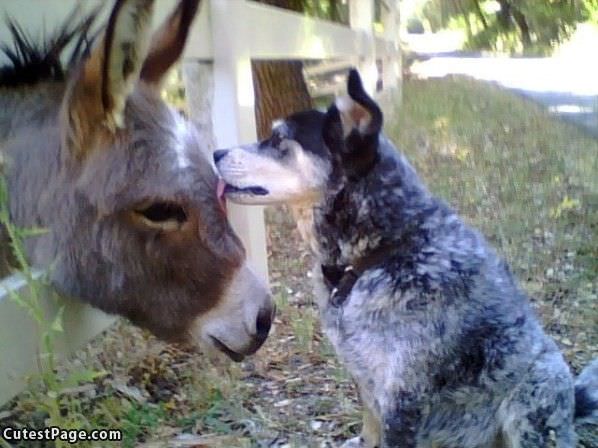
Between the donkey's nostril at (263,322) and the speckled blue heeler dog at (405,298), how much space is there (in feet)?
1.06

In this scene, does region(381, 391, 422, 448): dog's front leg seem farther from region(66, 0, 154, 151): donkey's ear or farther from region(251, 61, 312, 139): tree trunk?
region(251, 61, 312, 139): tree trunk

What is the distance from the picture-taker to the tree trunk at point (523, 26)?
5209mm

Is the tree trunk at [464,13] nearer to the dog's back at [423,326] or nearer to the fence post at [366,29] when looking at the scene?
the fence post at [366,29]

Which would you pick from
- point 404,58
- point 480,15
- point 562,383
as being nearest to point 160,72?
point 562,383

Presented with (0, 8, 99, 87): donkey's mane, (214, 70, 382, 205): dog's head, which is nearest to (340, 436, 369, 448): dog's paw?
(214, 70, 382, 205): dog's head

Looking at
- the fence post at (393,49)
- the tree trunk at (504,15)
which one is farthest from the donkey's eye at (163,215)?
the fence post at (393,49)

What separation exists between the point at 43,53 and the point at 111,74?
36 cm

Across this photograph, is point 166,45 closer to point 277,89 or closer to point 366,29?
point 277,89

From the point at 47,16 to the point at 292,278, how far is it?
152 cm

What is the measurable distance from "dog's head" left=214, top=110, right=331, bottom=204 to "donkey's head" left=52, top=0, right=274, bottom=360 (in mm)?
204

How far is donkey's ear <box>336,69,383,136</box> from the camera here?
204 cm

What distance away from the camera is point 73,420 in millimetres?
1953

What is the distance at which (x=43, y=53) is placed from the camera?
1.97 meters

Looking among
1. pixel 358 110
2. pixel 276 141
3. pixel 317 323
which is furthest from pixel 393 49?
pixel 358 110
